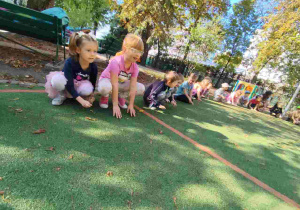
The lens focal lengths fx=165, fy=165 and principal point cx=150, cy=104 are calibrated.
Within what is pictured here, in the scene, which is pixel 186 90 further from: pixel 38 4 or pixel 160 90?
pixel 38 4

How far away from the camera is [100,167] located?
1578 millimetres

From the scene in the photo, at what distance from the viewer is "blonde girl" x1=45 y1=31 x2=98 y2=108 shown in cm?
231

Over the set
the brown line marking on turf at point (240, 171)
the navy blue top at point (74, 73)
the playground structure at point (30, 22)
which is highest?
the playground structure at point (30, 22)

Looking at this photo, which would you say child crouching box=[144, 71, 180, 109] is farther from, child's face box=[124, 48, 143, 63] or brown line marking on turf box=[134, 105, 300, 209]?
child's face box=[124, 48, 143, 63]

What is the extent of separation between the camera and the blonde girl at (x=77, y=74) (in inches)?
91.0

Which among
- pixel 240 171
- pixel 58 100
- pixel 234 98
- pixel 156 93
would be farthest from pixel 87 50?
pixel 234 98

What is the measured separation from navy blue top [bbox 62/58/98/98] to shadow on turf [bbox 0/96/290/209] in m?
0.35

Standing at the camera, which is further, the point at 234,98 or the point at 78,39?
the point at 234,98

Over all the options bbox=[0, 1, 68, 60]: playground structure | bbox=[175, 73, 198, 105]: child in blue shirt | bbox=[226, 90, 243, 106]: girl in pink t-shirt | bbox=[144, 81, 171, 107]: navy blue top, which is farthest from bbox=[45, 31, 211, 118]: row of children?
bbox=[226, 90, 243, 106]: girl in pink t-shirt

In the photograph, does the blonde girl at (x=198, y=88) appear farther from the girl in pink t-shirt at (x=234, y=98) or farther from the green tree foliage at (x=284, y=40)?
the green tree foliage at (x=284, y=40)

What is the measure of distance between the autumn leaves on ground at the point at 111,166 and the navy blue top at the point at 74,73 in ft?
1.15

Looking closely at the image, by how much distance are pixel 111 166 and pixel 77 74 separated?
5.29 ft

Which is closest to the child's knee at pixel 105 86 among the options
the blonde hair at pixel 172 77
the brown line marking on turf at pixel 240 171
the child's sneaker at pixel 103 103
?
the child's sneaker at pixel 103 103

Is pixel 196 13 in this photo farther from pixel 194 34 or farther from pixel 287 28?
pixel 287 28
